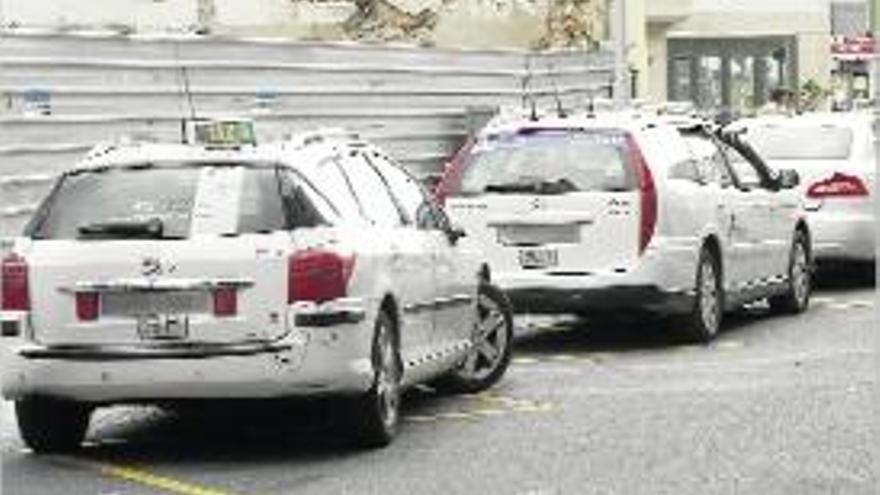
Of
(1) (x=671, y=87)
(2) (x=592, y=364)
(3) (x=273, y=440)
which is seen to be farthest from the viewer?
(1) (x=671, y=87)

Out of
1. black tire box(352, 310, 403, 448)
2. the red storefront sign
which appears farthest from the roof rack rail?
the red storefront sign

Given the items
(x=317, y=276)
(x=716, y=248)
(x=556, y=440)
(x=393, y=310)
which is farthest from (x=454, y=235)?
(x=716, y=248)

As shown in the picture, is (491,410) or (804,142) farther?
(804,142)

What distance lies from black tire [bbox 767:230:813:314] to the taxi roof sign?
7.02 meters

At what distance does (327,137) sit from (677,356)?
3.80 m

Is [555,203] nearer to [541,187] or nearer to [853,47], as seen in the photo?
[541,187]

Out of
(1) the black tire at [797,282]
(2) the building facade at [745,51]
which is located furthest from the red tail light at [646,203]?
(2) the building facade at [745,51]

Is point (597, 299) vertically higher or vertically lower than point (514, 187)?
lower

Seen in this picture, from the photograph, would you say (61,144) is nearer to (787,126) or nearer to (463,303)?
(787,126)

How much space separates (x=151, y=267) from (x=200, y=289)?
238 mm

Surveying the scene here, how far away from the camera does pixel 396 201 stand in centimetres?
1141

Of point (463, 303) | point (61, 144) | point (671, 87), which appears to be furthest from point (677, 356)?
point (671, 87)

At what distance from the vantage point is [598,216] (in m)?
14.2

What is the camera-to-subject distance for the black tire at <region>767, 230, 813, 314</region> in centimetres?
1688
